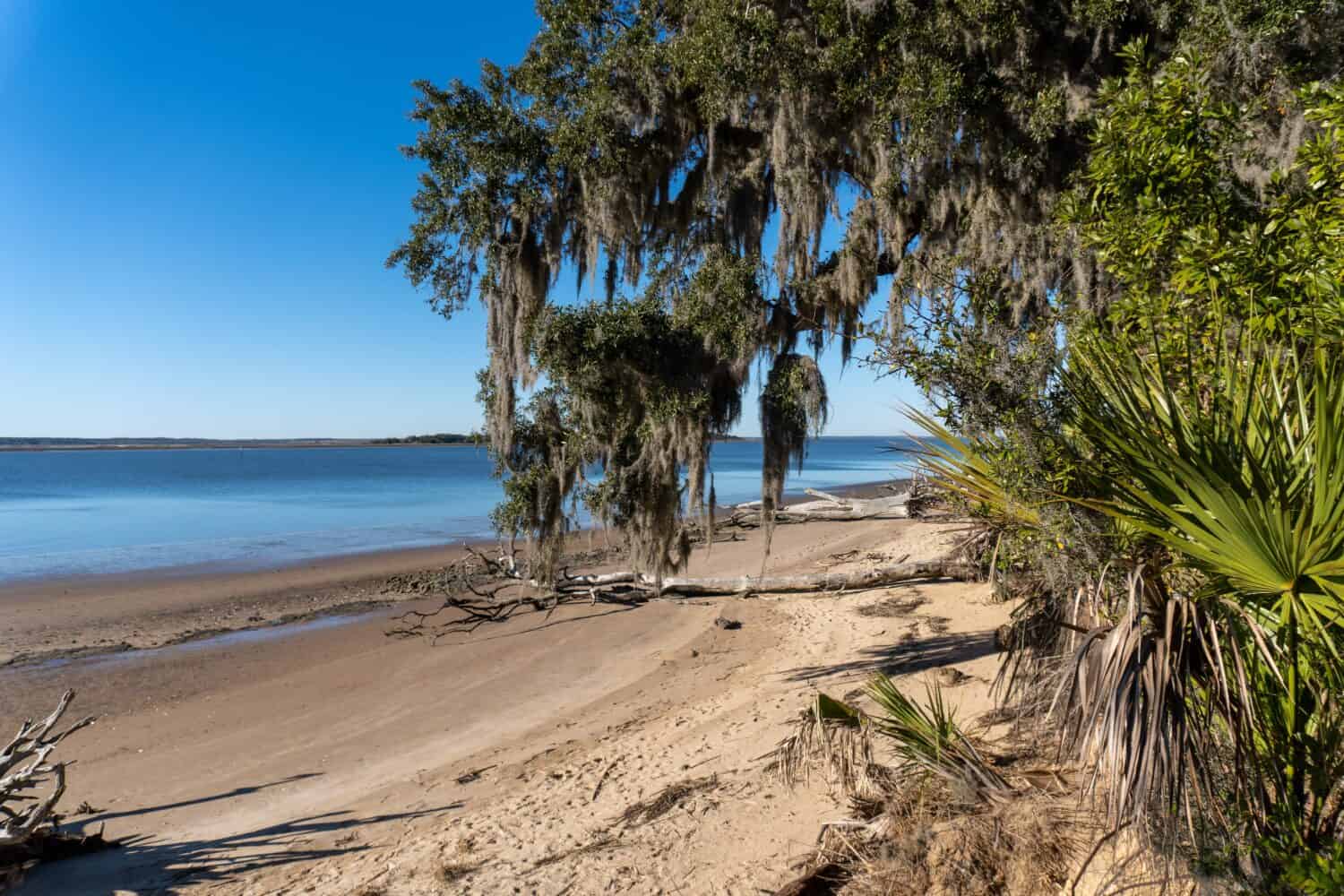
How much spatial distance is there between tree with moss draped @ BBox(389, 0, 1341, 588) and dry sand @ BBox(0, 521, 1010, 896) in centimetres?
232

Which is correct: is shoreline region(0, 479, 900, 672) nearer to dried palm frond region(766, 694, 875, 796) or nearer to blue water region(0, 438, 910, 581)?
blue water region(0, 438, 910, 581)

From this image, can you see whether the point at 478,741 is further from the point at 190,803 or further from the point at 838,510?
the point at 838,510

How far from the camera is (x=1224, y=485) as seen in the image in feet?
7.22

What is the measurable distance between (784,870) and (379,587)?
15.3 metres

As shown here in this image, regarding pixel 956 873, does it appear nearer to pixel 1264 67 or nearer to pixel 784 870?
pixel 784 870

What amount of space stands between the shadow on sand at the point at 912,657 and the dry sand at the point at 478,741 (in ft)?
0.16

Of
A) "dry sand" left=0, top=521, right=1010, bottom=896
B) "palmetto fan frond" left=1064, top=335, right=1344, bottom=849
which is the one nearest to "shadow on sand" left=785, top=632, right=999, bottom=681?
"dry sand" left=0, top=521, right=1010, bottom=896

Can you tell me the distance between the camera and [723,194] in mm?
9633

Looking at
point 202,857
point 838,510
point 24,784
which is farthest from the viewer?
point 838,510

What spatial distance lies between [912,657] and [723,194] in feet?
21.6

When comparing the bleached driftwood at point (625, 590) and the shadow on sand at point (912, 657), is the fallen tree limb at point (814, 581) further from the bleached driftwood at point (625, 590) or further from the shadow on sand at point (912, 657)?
the shadow on sand at point (912, 657)

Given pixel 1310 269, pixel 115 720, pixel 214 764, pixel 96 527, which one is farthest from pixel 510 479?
pixel 96 527

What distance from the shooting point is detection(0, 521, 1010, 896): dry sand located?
17.5ft

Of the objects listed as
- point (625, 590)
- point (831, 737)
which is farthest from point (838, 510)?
point (831, 737)
